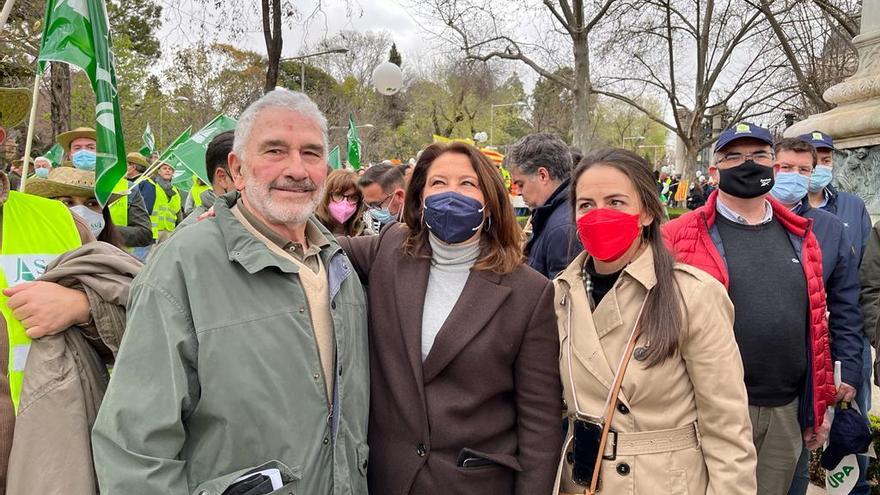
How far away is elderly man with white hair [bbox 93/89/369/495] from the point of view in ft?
5.71

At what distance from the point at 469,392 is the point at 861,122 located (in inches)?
204

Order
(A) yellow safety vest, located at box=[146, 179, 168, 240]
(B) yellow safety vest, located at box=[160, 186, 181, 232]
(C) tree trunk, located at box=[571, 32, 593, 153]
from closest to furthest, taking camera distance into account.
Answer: (A) yellow safety vest, located at box=[146, 179, 168, 240]
(B) yellow safety vest, located at box=[160, 186, 181, 232]
(C) tree trunk, located at box=[571, 32, 593, 153]

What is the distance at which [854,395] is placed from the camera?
10.7ft

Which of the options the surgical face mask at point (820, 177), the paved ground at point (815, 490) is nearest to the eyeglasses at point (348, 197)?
the surgical face mask at point (820, 177)

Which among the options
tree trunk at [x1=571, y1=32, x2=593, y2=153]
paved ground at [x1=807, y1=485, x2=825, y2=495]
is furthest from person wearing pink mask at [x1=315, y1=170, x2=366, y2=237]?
tree trunk at [x1=571, y1=32, x2=593, y2=153]

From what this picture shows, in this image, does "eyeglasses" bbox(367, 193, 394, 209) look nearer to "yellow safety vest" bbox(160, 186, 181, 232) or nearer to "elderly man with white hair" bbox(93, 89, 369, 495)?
"elderly man with white hair" bbox(93, 89, 369, 495)

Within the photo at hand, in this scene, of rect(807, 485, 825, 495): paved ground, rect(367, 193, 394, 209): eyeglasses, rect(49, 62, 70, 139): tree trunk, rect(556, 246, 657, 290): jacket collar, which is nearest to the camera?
rect(556, 246, 657, 290): jacket collar

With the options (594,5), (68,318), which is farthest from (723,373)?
(594,5)

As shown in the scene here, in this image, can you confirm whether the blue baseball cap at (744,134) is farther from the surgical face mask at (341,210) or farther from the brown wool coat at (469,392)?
the surgical face mask at (341,210)

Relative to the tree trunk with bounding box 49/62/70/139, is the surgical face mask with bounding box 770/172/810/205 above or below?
below

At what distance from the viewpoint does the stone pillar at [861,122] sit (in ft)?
18.3

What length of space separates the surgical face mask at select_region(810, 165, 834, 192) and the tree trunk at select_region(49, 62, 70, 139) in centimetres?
1183

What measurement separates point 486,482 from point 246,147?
1.46 meters

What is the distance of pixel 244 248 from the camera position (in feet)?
6.41
